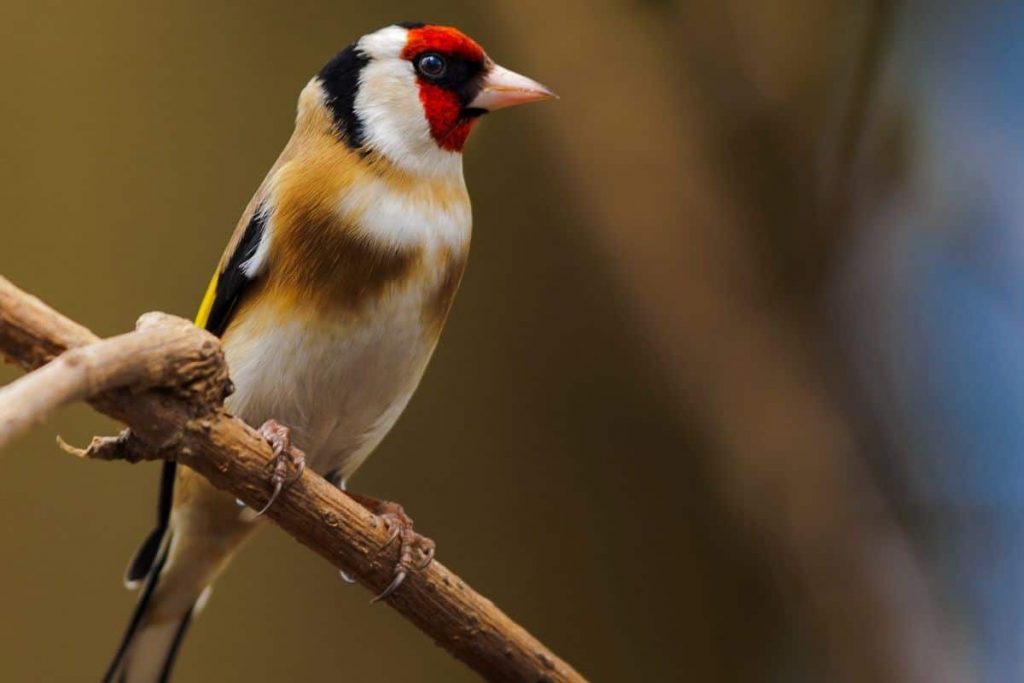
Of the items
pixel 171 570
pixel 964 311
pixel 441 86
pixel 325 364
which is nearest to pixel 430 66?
pixel 441 86

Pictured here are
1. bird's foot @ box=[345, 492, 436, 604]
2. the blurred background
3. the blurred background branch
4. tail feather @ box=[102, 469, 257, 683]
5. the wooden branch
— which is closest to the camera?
the wooden branch

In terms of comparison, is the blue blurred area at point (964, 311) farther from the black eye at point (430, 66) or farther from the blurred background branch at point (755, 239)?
the black eye at point (430, 66)

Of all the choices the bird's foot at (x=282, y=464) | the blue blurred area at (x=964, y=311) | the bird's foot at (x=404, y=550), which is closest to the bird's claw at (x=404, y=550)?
the bird's foot at (x=404, y=550)

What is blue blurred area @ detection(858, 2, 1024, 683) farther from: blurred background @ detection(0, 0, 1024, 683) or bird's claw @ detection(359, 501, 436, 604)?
bird's claw @ detection(359, 501, 436, 604)

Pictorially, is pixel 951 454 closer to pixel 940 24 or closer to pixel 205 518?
pixel 940 24

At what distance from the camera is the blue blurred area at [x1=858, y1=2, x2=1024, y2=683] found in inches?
59.2

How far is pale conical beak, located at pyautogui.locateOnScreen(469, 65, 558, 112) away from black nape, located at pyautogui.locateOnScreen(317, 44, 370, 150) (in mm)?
115

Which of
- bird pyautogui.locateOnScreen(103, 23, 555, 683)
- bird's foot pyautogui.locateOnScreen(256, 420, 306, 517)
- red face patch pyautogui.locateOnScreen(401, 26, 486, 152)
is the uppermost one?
red face patch pyautogui.locateOnScreen(401, 26, 486, 152)

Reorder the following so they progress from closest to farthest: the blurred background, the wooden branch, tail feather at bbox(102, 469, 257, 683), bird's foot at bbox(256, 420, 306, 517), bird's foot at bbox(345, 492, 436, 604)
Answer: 1. the wooden branch
2. bird's foot at bbox(256, 420, 306, 517)
3. bird's foot at bbox(345, 492, 436, 604)
4. tail feather at bbox(102, 469, 257, 683)
5. the blurred background

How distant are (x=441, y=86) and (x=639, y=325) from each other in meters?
0.64

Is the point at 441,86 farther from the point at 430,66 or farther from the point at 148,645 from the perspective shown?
the point at 148,645

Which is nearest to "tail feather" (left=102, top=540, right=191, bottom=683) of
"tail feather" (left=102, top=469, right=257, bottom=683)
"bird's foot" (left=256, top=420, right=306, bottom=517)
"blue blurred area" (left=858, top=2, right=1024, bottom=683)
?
"tail feather" (left=102, top=469, right=257, bottom=683)

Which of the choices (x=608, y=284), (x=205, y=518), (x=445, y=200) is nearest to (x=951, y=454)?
(x=608, y=284)

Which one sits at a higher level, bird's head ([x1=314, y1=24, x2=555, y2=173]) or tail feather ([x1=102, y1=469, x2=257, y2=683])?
bird's head ([x1=314, y1=24, x2=555, y2=173])
